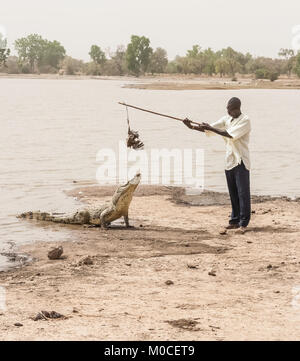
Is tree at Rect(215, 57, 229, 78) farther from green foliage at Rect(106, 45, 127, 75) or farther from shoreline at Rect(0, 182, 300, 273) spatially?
shoreline at Rect(0, 182, 300, 273)

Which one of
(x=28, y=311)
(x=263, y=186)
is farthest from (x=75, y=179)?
(x=28, y=311)

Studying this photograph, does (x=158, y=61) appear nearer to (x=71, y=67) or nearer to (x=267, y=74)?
(x=71, y=67)

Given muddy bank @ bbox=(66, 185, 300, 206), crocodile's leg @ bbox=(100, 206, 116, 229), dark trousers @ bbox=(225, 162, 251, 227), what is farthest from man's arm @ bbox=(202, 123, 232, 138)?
muddy bank @ bbox=(66, 185, 300, 206)

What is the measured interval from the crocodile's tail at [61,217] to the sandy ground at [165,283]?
0.61ft

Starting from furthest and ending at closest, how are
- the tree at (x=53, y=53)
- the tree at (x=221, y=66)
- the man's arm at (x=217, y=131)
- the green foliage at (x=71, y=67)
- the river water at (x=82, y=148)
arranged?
the tree at (x=53, y=53) → the green foliage at (x=71, y=67) → the tree at (x=221, y=66) → the river water at (x=82, y=148) → the man's arm at (x=217, y=131)

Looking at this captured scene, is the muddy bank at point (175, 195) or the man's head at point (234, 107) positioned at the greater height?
the man's head at point (234, 107)

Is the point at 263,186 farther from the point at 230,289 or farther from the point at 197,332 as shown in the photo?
the point at 197,332

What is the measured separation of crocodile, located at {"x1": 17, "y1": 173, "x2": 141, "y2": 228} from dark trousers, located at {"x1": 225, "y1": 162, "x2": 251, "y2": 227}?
4.65 feet

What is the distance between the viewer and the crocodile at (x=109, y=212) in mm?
10453

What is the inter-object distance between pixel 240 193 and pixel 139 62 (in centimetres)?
11737

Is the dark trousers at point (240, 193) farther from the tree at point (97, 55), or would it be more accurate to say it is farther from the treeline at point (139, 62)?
the tree at point (97, 55)

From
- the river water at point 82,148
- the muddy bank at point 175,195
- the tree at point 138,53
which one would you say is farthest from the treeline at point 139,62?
the muddy bank at point 175,195

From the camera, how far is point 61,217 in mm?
10930
